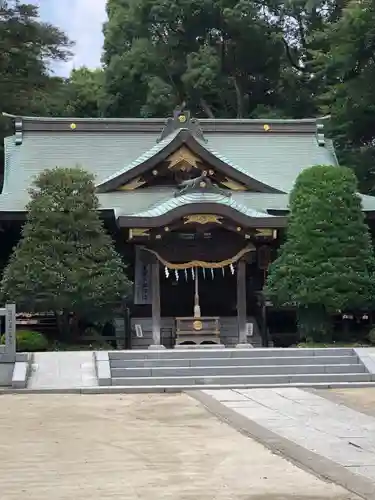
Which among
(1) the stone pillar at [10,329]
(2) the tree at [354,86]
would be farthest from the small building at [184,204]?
(1) the stone pillar at [10,329]

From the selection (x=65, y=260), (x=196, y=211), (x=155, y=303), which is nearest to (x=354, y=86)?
(x=196, y=211)

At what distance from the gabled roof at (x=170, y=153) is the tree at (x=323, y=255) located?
262cm

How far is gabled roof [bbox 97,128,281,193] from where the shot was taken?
64.4 ft

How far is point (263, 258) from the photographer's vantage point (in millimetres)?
19844

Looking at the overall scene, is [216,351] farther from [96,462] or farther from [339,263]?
[96,462]

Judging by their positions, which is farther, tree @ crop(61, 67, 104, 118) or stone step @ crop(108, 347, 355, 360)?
tree @ crop(61, 67, 104, 118)

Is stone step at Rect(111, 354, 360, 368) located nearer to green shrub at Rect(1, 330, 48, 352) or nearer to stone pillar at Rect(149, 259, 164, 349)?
green shrub at Rect(1, 330, 48, 352)

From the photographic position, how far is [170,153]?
19750mm

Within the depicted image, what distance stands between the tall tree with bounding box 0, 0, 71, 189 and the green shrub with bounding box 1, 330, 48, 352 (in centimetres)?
1563

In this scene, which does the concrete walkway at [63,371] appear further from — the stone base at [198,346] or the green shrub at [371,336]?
the green shrub at [371,336]

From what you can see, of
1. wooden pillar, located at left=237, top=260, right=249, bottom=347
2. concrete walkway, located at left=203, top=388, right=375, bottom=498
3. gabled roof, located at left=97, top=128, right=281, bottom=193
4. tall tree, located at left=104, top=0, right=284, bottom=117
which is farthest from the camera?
tall tree, located at left=104, top=0, right=284, bottom=117

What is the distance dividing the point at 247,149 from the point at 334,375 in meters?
11.8

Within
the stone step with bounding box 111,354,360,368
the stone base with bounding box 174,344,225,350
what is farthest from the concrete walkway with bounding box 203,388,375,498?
the stone base with bounding box 174,344,225,350

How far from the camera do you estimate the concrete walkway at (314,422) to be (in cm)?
693
